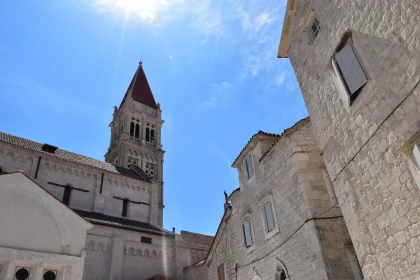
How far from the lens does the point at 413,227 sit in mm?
4711

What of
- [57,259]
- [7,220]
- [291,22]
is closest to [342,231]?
[291,22]

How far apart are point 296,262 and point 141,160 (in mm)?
31535

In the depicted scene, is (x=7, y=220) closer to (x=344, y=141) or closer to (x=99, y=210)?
(x=344, y=141)

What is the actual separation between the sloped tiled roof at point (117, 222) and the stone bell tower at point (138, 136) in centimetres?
618

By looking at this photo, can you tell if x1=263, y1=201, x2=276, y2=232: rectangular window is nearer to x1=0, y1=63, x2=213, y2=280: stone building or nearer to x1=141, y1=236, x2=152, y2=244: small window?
x1=0, y1=63, x2=213, y2=280: stone building

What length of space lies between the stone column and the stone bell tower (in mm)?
10713

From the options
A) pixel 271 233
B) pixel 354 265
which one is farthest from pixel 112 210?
pixel 354 265

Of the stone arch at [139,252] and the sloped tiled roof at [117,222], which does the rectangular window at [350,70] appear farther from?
the stone arch at [139,252]

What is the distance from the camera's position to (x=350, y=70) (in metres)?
6.25

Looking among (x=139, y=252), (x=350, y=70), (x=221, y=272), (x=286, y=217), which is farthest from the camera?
(x=139, y=252)

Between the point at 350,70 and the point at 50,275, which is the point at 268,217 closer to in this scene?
the point at 350,70

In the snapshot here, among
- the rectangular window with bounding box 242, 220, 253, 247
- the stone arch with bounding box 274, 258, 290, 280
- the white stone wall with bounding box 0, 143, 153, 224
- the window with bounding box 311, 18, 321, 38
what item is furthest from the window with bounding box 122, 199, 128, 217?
the window with bounding box 311, 18, 321, 38

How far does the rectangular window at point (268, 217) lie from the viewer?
10648 mm

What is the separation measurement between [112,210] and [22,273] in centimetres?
1783
